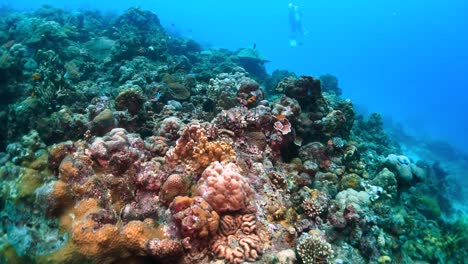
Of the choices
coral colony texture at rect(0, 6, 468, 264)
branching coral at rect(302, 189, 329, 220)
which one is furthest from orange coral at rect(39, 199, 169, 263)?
branching coral at rect(302, 189, 329, 220)

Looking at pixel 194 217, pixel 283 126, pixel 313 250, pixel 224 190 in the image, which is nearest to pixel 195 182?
pixel 224 190

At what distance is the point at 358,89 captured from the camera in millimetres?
120312

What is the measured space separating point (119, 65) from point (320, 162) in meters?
10.5

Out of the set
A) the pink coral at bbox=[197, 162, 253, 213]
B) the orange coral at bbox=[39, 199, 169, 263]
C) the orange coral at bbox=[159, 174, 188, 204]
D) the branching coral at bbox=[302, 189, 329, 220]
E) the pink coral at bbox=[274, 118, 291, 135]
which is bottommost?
the orange coral at bbox=[39, 199, 169, 263]

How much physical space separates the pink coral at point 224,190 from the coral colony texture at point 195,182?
0.07ft

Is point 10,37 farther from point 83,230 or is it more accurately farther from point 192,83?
point 83,230

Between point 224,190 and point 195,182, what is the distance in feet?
2.93

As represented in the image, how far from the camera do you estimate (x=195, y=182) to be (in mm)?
5891

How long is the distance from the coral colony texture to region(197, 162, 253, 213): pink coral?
0.02 m

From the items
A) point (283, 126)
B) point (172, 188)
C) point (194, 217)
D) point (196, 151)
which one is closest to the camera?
point (194, 217)

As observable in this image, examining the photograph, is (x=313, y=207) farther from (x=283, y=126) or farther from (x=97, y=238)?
(x=97, y=238)

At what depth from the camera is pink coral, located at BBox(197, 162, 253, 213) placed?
520cm

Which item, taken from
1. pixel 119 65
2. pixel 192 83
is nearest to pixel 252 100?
pixel 192 83

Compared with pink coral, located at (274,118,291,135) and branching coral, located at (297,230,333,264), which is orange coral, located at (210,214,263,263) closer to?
branching coral, located at (297,230,333,264)
